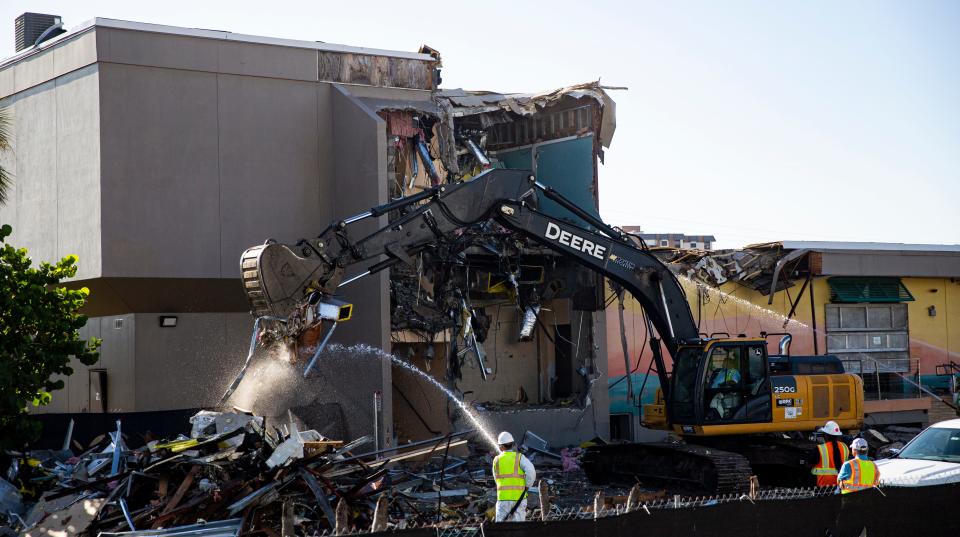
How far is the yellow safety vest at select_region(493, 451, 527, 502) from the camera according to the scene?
37.3ft

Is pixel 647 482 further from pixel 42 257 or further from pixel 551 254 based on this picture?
pixel 42 257

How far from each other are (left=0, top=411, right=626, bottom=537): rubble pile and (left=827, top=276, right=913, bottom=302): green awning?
53.4 feet

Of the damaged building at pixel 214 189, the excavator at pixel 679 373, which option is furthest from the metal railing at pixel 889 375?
the excavator at pixel 679 373

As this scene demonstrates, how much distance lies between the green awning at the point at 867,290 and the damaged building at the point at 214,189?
10.3 metres

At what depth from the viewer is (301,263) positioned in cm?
1404

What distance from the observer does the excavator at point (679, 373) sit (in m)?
16.1

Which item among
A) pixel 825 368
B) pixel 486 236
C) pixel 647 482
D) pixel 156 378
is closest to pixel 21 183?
pixel 156 378

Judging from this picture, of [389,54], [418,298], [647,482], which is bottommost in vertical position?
[647,482]

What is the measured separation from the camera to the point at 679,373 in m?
17.7

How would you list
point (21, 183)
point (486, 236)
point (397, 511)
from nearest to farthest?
point (397, 511), point (21, 183), point (486, 236)

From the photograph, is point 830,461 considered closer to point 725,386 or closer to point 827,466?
point 827,466

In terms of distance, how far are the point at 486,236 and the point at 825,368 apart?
7515 millimetres

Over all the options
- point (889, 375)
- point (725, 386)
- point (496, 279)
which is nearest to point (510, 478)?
point (725, 386)

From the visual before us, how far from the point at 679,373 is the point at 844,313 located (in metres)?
13.1
